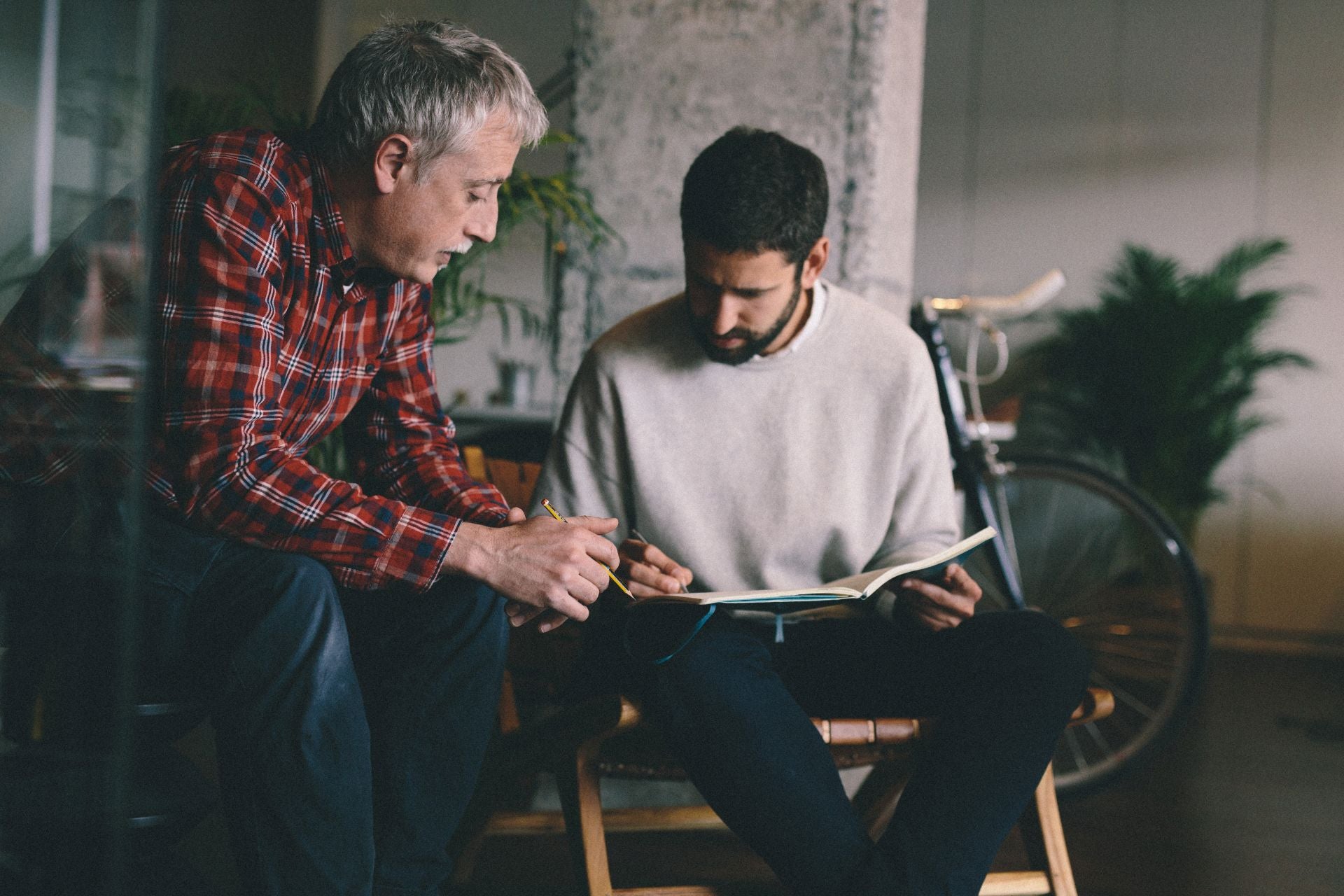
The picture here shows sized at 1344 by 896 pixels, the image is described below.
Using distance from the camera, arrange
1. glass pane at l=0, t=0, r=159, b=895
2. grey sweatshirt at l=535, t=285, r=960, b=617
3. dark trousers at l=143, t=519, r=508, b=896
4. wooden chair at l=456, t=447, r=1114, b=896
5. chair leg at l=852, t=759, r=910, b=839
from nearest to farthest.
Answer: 1. glass pane at l=0, t=0, r=159, b=895
2. dark trousers at l=143, t=519, r=508, b=896
3. wooden chair at l=456, t=447, r=1114, b=896
4. chair leg at l=852, t=759, r=910, b=839
5. grey sweatshirt at l=535, t=285, r=960, b=617

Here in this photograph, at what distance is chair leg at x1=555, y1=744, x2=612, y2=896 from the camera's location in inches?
52.0

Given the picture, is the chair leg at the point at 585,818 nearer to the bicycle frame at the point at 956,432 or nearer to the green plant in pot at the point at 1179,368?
the bicycle frame at the point at 956,432

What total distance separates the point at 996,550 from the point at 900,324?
736 millimetres

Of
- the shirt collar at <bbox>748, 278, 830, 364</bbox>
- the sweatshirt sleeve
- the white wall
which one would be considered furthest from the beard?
the white wall

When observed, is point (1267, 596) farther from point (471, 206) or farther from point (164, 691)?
point (164, 691)

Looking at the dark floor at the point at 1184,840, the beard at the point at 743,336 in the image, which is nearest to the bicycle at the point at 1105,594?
the dark floor at the point at 1184,840

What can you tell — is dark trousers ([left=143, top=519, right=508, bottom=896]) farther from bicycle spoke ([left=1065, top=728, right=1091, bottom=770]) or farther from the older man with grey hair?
bicycle spoke ([left=1065, top=728, right=1091, bottom=770])

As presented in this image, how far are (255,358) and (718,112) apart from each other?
121cm

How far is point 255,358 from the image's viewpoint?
1.14 m

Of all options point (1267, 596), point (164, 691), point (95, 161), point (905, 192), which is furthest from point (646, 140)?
point (1267, 596)

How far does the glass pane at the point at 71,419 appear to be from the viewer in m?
0.59

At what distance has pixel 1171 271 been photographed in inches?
150

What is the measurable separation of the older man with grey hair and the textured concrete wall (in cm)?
79

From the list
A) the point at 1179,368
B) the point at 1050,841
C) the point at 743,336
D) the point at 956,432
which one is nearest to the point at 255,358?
the point at 743,336
